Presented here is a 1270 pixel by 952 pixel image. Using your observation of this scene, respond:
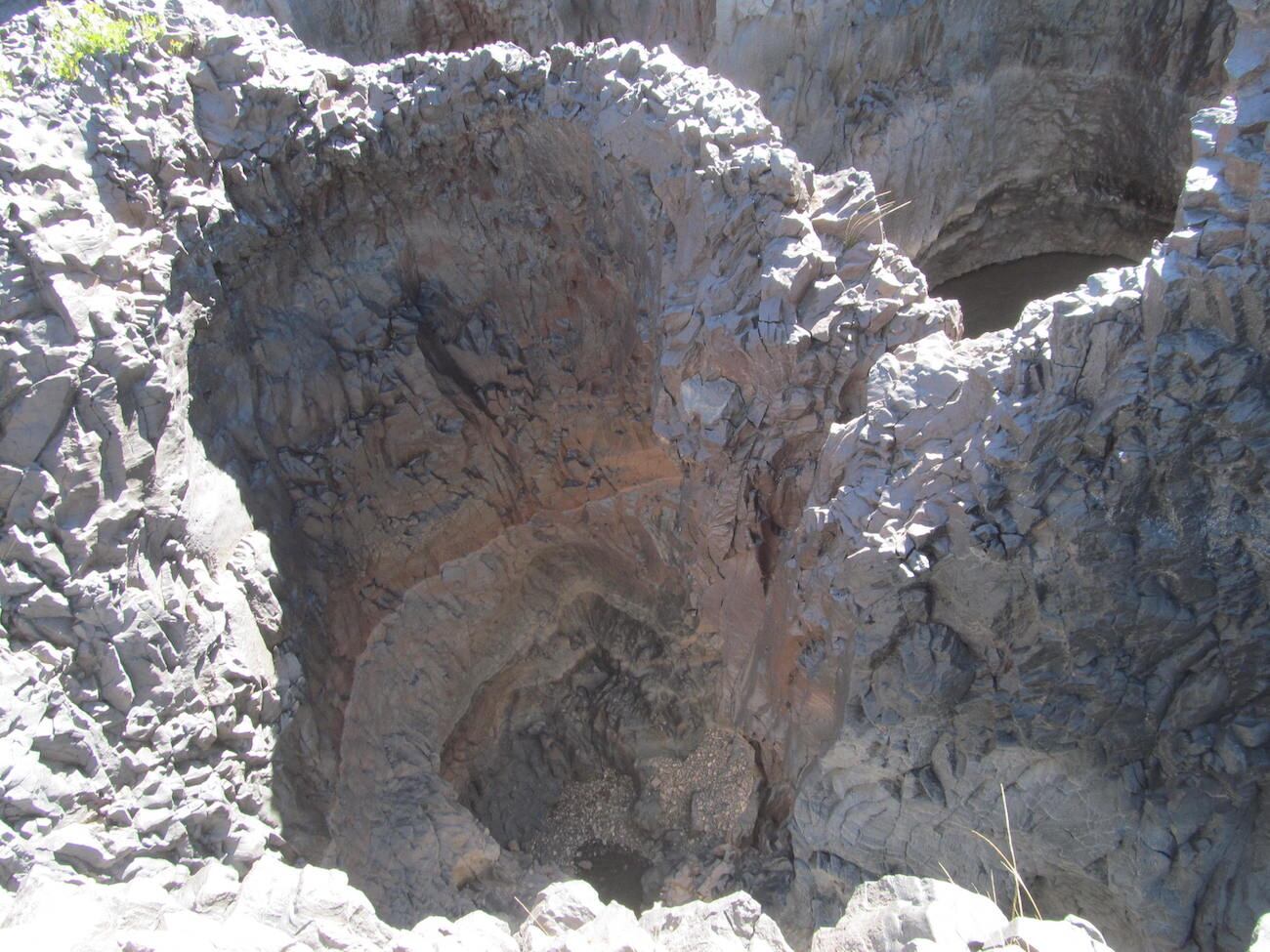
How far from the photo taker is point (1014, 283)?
11289mm

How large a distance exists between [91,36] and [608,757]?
6280 millimetres

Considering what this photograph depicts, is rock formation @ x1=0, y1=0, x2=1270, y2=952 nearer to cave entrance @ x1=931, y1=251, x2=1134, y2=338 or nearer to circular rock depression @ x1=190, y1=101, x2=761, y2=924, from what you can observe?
circular rock depression @ x1=190, y1=101, x2=761, y2=924

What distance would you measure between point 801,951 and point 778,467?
291 centimetres

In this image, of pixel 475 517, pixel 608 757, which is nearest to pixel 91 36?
pixel 475 517

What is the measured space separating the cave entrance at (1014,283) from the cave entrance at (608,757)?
5.52 m

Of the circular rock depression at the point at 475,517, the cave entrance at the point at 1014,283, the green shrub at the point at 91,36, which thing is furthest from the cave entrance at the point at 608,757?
the cave entrance at the point at 1014,283

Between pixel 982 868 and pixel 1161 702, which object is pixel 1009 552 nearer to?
pixel 1161 702

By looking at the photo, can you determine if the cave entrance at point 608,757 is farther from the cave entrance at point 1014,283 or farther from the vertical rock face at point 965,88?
the cave entrance at point 1014,283

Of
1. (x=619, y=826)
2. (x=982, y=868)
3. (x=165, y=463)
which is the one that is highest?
(x=165, y=463)

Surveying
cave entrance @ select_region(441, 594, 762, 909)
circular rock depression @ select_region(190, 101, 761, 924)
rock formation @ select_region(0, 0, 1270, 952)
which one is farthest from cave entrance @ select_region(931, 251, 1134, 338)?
cave entrance @ select_region(441, 594, 762, 909)

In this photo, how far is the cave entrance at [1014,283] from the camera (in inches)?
431

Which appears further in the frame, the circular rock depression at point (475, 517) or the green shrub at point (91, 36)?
the circular rock depression at point (475, 517)

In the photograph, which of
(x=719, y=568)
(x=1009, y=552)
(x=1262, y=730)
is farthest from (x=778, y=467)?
(x=1262, y=730)

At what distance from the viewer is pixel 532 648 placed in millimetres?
8117
